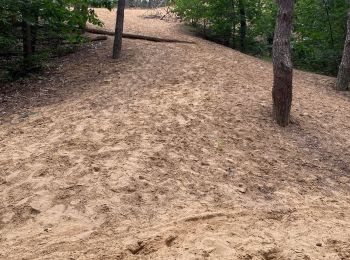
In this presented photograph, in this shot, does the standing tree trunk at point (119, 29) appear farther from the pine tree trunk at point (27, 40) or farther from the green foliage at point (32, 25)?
the pine tree trunk at point (27, 40)

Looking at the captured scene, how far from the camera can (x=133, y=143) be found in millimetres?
5805

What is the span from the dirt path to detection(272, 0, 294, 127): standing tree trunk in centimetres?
30

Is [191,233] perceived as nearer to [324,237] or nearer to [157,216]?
[157,216]

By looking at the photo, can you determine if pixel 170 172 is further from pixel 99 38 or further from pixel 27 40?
pixel 99 38

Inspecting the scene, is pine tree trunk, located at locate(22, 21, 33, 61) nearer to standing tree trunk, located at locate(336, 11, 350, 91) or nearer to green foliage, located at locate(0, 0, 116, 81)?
green foliage, located at locate(0, 0, 116, 81)

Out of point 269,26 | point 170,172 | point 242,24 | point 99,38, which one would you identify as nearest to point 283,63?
point 170,172

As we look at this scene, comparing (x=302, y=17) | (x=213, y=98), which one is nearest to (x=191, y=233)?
(x=213, y=98)

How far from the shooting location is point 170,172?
5070 mm

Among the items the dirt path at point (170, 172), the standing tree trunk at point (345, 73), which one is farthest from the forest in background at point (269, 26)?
the dirt path at point (170, 172)

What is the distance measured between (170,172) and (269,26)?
11092 mm

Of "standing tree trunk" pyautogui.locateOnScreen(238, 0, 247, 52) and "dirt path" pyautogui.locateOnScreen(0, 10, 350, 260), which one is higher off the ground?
"standing tree trunk" pyautogui.locateOnScreen(238, 0, 247, 52)

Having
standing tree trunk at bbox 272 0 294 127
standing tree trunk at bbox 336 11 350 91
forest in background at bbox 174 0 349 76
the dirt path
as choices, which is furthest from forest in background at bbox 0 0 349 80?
standing tree trunk at bbox 272 0 294 127

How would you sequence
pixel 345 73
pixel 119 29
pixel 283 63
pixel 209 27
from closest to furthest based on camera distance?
pixel 283 63, pixel 345 73, pixel 119 29, pixel 209 27

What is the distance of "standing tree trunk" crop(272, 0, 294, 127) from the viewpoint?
21.8 feet
